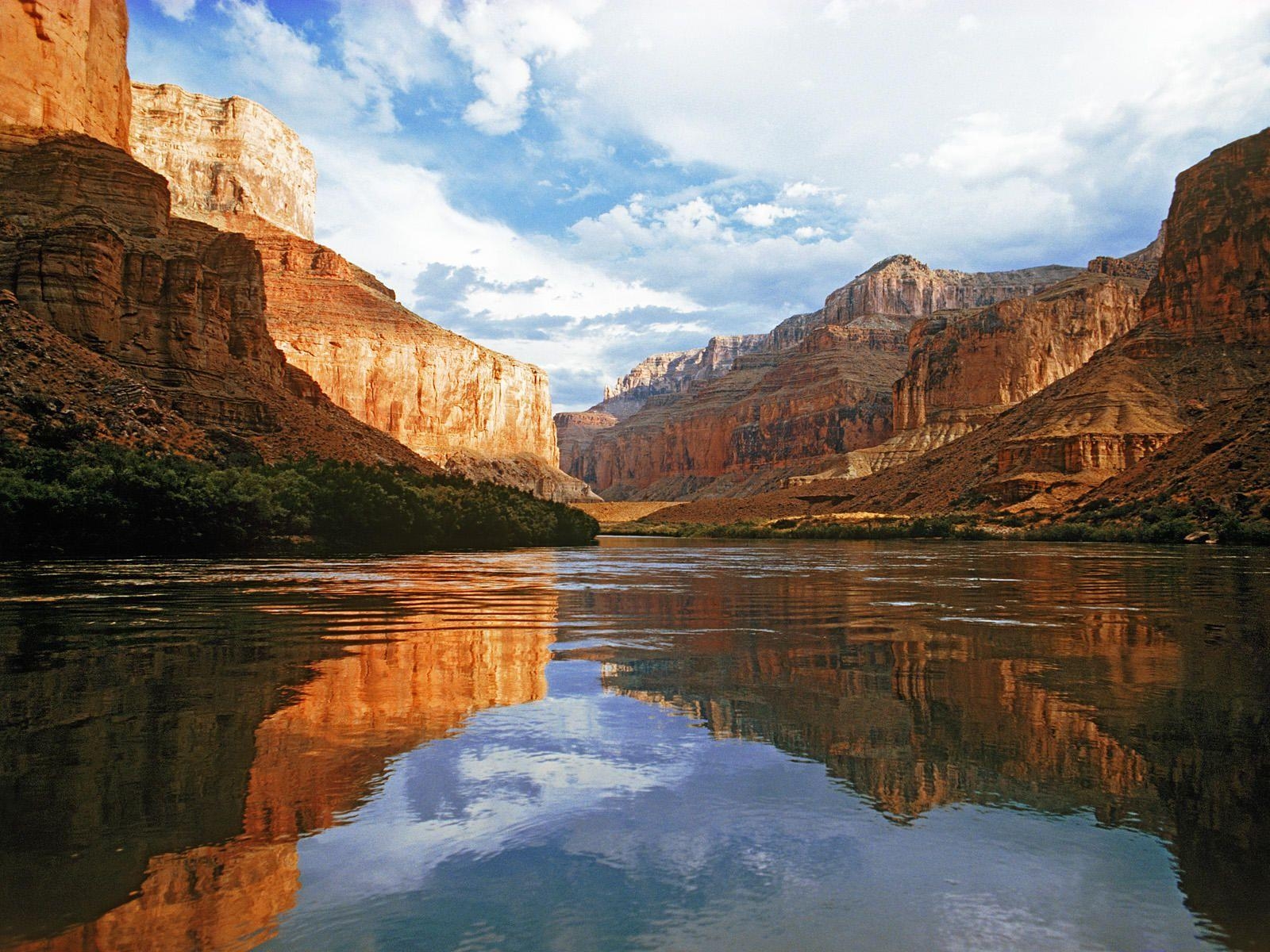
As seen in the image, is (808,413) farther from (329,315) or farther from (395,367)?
(329,315)

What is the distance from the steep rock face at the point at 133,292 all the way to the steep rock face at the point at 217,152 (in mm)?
67084

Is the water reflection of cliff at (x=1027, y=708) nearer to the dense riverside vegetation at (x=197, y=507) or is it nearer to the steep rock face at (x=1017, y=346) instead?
the dense riverside vegetation at (x=197, y=507)

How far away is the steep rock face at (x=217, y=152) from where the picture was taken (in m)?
112

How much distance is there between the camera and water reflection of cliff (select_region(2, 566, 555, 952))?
8.34ft

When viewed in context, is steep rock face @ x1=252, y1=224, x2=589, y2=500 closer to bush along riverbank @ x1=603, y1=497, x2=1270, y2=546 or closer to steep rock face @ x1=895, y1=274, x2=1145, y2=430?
bush along riverbank @ x1=603, y1=497, x2=1270, y2=546

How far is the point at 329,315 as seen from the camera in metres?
109

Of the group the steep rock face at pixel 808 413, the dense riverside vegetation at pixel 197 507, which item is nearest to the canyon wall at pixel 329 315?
the steep rock face at pixel 808 413

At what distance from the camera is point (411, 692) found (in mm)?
5750

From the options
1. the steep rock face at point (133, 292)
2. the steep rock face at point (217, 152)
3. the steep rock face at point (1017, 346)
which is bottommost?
the steep rock face at point (133, 292)

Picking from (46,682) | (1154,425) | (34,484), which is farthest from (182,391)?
(1154,425)

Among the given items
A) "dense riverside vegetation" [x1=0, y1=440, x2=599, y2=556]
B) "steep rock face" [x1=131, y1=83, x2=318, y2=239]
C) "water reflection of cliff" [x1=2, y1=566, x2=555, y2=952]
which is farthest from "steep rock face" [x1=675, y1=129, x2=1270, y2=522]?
"steep rock face" [x1=131, y1=83, x2=318, y2=239]

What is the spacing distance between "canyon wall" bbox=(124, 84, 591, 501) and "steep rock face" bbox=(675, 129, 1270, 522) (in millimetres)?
60709

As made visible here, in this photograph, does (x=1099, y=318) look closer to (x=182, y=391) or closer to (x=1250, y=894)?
(x=182, y=391)

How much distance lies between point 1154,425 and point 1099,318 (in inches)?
2206
